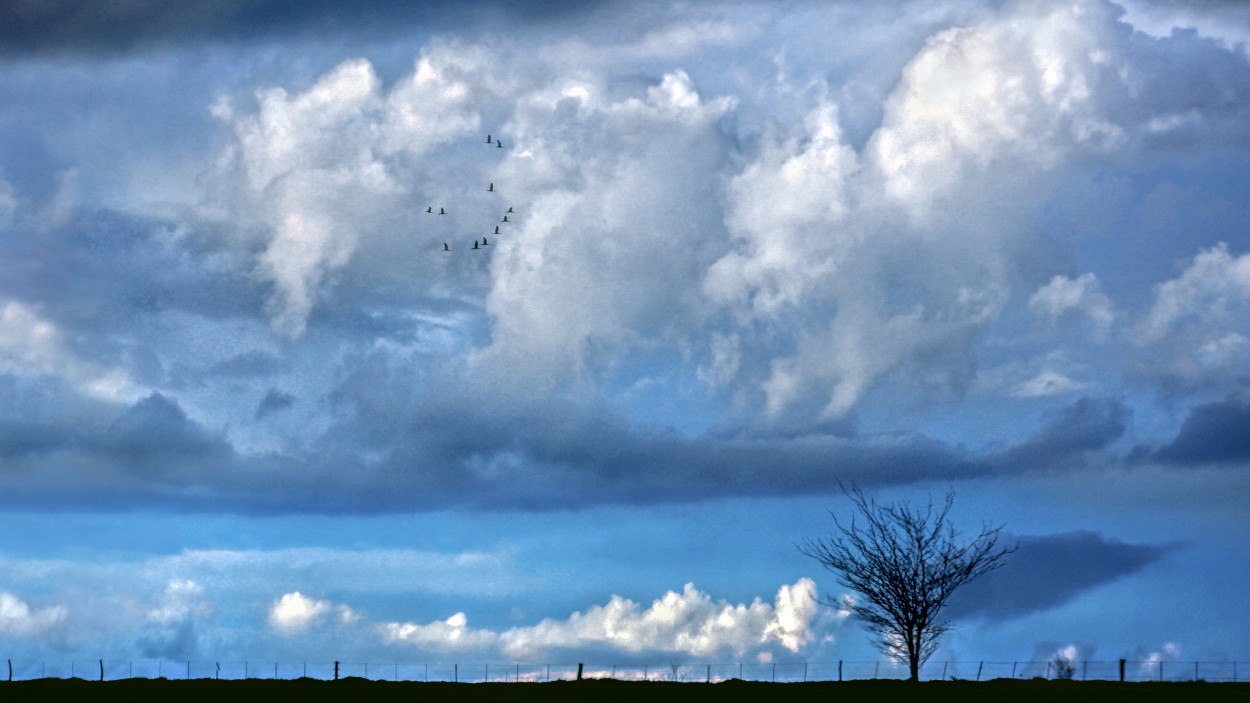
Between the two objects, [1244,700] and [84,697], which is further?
[84,697]

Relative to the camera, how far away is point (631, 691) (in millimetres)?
70812

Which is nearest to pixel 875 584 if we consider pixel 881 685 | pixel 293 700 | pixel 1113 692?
pixel 881 685

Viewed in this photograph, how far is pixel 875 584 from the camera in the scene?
82.9 m

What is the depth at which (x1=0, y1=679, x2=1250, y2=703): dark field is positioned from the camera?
219 feet

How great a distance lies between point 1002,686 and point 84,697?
42805 millimetres

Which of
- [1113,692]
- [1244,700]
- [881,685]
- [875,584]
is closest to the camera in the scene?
[1244,700]

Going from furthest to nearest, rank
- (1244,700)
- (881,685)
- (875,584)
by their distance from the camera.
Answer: (875,584)
(881,685)
(1244,700)

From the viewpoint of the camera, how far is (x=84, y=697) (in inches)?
2746

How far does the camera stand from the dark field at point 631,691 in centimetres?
6669

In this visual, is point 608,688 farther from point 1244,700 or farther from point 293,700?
point 1244,700

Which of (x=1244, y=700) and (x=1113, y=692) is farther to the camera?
(x=1113, y=692)

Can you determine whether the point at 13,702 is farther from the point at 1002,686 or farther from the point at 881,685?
the point at 1002,686

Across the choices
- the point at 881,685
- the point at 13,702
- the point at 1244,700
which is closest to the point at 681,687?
the point at 881,685

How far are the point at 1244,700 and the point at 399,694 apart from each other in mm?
37595
